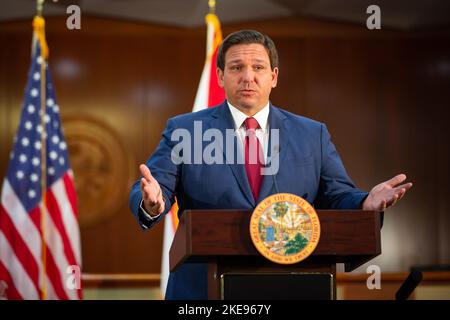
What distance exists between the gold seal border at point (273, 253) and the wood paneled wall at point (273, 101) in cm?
462

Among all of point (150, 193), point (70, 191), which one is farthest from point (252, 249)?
point (70, 191)

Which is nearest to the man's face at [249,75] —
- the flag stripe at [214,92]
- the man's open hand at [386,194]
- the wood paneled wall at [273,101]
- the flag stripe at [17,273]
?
the man's open hand at [386,194]

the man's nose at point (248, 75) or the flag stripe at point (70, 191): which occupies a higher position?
the man's nose at point (248, 75)

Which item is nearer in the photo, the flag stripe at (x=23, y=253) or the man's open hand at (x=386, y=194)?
the man's open hand at (x=386, y=194)

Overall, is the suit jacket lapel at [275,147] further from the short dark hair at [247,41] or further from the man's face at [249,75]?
the short dark hair at [247,41]

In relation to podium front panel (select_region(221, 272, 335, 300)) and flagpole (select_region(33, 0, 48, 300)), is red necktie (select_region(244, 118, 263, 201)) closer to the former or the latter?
podium front panel (select_region(221, 272, 335, 300))

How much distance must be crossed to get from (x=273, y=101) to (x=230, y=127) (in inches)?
164

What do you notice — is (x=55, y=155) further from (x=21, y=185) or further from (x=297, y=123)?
(x=297, y=123)

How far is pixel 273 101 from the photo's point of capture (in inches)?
259

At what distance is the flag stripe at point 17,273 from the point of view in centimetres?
470

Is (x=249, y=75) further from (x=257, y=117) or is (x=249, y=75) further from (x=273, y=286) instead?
(x=273, y=286)

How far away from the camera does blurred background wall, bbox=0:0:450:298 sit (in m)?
6.33
